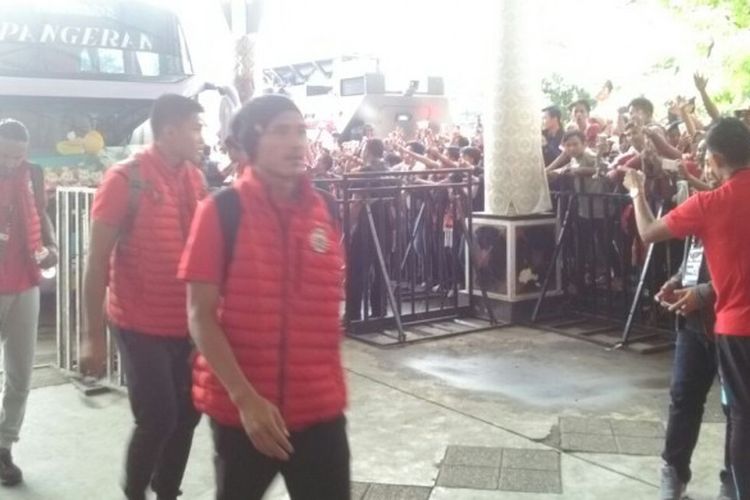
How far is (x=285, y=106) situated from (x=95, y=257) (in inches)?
53.9

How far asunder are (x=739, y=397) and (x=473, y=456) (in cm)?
Result: 182

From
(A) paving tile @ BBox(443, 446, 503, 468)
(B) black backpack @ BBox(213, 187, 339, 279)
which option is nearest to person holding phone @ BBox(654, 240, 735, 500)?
(A) paving tile @ BBox(443, 446, 503, 468)

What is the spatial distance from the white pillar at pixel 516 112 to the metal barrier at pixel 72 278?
4.20m

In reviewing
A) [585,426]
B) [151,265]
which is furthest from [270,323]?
[585,426]

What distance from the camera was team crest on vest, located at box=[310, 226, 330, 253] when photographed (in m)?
2.74

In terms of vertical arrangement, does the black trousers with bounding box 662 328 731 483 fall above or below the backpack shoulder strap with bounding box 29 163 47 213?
below

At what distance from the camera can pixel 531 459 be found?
516cm

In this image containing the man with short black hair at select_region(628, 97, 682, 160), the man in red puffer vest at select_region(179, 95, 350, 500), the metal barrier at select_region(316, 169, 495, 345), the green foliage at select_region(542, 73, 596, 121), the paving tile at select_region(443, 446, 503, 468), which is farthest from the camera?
the green foliage at select_region(542, 73, 596, 121)

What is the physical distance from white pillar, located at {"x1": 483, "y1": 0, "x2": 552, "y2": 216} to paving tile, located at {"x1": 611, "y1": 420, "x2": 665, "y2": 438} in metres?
3.63

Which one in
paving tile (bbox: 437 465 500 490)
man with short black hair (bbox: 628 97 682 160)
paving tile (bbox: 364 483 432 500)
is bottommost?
paving tile (bbox: 364 483 432 500)

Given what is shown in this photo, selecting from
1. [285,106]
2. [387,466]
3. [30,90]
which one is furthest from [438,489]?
[30,90]

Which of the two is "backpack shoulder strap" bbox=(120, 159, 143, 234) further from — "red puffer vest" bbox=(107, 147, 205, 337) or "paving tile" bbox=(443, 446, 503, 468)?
"paving tile" bbox=(443, 446, 503, 468)

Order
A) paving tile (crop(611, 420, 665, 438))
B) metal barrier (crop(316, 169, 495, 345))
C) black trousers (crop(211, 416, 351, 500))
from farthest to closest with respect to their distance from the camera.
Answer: metal barrier (crop(316, 169, 495, 345)), paving tile (crop(611, 420, 665, 438)), black trousers (crop(211, 416, 351, 500))

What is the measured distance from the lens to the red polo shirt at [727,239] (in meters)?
3.76
